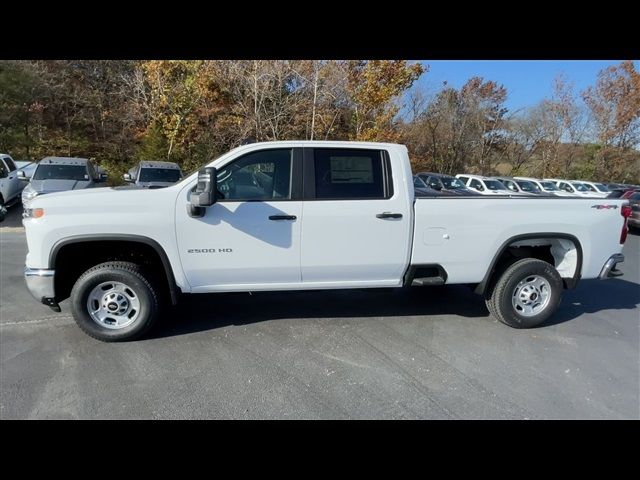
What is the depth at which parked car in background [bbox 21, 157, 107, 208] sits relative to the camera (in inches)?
384

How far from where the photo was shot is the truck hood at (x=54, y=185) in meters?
9.65

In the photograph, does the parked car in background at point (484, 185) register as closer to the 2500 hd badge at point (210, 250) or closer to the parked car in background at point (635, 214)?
the parked car in background at point (635, 214)

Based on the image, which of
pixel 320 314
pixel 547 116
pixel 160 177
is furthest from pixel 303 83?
pixel 547 116

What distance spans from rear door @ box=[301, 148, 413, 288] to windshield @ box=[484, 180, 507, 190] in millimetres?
14659

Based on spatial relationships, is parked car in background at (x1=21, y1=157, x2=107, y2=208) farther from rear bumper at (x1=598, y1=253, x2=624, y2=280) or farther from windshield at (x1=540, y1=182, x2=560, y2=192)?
windshield at (x1=540, y1=182, x2=560, y2=192)

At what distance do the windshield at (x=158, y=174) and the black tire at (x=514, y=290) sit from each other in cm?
1066

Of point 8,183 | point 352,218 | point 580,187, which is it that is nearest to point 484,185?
point 580,187

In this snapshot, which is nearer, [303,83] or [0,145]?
[303,83]

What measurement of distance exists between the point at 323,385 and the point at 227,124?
17.4 metres

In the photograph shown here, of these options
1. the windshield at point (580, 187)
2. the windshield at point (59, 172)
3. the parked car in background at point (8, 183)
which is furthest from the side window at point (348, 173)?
the windshield at point (580, 187)

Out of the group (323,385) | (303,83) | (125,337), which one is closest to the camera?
(323,385)

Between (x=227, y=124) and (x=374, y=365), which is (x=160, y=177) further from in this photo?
(x=374, y=365)

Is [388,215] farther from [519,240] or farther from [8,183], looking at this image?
[8,183]

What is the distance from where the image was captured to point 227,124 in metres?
18.2
